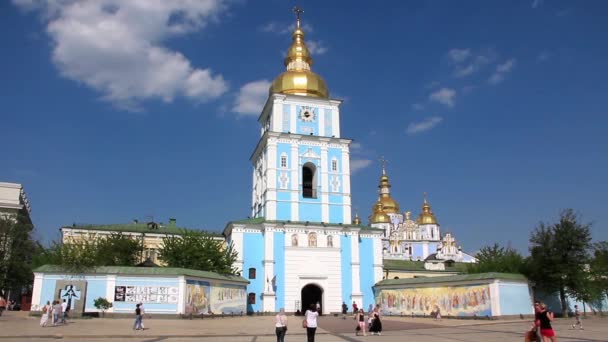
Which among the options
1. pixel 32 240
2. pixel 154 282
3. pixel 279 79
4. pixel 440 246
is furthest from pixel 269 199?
pixel 440 246

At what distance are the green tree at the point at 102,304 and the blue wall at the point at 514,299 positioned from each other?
927 inches

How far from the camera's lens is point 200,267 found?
3928 centimetres

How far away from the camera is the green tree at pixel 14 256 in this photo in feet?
143

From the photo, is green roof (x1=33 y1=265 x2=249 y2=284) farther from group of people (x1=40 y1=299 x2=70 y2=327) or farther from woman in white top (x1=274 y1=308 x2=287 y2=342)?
woman in white top (x1=274 y1=308 x2=287 y2=342)

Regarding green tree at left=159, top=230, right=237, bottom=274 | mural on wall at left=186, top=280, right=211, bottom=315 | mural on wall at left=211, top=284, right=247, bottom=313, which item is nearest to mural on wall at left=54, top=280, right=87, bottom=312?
mural on wall at left=186, top=280, right=211, bottom=315

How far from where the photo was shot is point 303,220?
45250 mm

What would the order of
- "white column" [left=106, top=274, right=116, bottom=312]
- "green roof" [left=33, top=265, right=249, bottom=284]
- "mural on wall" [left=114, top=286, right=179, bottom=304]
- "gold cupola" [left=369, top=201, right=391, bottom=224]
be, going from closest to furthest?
"green roof" [left=33, top=265, right=249, bottom=284], "white column" [left=106, top=274, right=116, bottom=312], "mural on wall" [left=114, top=286, right=179, bottom=304], "gold cupola" [left=369, top=201, right=391, bottom=224]

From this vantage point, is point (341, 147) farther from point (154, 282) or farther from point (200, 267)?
point (154, 282)

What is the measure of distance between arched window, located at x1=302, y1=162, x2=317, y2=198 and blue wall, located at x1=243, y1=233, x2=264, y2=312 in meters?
6.26

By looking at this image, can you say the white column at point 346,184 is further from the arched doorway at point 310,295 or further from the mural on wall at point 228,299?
the mural on wall at point 228,299

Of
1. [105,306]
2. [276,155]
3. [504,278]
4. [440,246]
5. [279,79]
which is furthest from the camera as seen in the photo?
[440,246]

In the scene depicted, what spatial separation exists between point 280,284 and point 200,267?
7031mm

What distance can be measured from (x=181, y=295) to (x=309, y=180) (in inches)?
804

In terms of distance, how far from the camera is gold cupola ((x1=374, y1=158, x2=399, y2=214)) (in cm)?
10312
